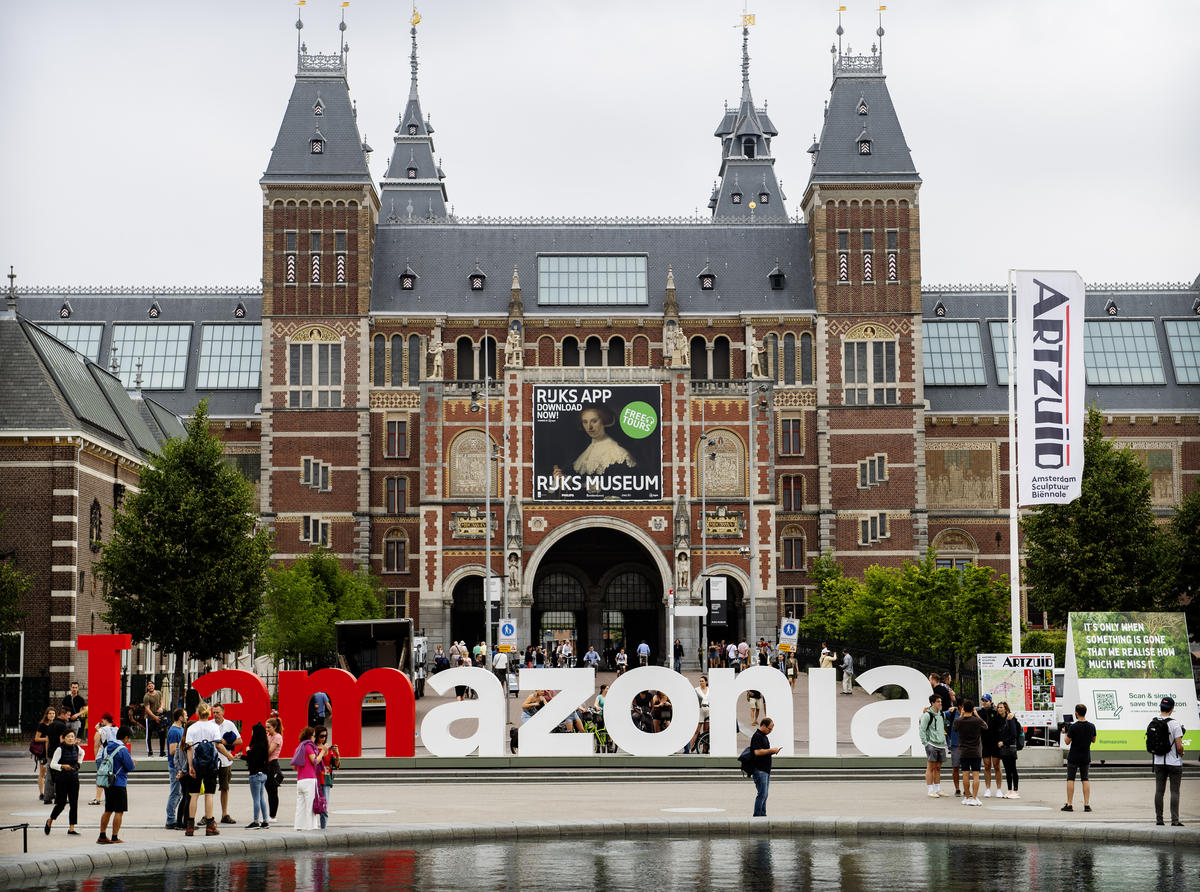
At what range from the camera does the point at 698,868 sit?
16594 mm

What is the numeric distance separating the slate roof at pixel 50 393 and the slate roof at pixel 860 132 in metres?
33.5

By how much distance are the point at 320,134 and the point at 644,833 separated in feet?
173

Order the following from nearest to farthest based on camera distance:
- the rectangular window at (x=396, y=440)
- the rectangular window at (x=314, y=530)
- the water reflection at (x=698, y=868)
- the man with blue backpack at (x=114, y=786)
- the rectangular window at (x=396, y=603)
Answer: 1. the water reflection at (x=698, y=868)
2. the man with blue backpack at (x=114, y=786)
3. the rectangular window at (x=314, y=530)
4. the rectangular window at (x=396, y=603)
5. the rectangular window at (x=396, y=440)

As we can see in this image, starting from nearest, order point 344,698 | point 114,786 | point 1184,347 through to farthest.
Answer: point 114,786 < point 344,698 < point 1184,347

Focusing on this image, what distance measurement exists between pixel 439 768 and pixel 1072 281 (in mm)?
15289

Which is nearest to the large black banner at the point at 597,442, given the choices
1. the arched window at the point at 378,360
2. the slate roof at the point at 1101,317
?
the arched window at the point at 378,360

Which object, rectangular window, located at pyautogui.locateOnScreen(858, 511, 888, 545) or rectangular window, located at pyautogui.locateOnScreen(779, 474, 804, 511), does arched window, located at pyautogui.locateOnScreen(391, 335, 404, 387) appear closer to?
rectangular window, located at pyautogui.locateOnScreen(779, 474, 804, 511)

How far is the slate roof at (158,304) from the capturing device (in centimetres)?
7281


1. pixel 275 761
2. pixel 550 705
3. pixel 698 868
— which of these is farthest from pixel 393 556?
pixel 698 868

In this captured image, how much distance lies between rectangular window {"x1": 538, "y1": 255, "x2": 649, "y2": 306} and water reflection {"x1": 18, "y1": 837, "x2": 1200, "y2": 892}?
5133 centimetres

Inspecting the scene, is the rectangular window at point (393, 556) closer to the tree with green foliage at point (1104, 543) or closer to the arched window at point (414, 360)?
the arched window at point (414, 360)

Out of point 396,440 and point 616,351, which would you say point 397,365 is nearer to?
point 396,440

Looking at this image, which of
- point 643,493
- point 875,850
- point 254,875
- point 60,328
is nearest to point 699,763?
point 875,850

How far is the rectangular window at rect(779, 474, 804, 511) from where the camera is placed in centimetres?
6762
